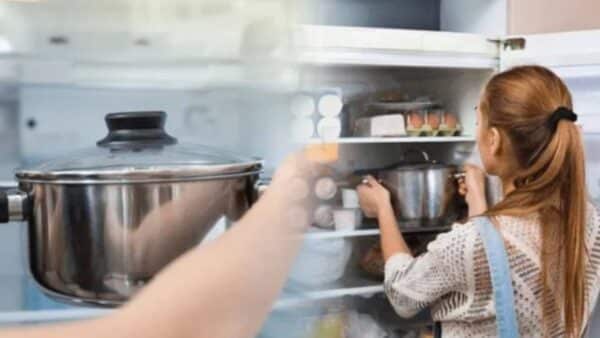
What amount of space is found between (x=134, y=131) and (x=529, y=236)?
702 millimetres

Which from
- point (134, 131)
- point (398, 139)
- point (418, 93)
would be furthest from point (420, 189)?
point (134, 131)

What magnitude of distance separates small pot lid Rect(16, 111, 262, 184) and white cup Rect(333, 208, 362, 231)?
34.5 inches

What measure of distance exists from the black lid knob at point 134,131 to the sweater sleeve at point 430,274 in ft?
2.14

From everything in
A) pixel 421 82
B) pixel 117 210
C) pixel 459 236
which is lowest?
pixel 459 236

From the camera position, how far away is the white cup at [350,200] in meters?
1.23

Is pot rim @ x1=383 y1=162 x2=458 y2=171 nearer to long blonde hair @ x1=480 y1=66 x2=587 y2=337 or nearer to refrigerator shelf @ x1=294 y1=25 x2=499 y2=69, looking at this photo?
refrigerator shelf @ x1=294 y1=25 x2=499 y2=69

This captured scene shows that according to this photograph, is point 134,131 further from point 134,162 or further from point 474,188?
point 474,188

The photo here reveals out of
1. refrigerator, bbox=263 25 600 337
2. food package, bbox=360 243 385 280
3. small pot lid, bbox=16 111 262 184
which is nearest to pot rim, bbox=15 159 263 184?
small pot lid, bbox=16 111 262 184

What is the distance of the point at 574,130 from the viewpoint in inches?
35.9

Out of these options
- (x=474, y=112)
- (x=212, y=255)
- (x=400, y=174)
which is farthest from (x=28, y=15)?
(x=474, y=112)

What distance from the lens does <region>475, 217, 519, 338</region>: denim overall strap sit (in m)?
0.87

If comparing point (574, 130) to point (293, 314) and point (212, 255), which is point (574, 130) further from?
point (212, 255)

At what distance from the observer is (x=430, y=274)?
94 cm

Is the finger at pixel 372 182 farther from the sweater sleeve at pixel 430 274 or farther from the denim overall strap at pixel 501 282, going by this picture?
the denim overall strap at pixel 501 282
